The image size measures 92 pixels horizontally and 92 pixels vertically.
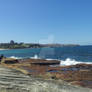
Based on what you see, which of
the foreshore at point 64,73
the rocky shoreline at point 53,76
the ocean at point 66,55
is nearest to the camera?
the rocky shoreline at point 53,76

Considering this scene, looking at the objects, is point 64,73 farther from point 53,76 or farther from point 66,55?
point 66,55

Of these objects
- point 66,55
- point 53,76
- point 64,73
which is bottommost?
point 66,55

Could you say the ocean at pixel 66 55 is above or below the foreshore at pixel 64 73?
below

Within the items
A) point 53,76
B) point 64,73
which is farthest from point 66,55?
point 53,76

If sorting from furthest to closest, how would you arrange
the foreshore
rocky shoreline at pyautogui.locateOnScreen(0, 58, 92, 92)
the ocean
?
the ocean
the foreshore
rocky shoreline at pyautogui.locateOnScreen(0, 58, 92, 92)

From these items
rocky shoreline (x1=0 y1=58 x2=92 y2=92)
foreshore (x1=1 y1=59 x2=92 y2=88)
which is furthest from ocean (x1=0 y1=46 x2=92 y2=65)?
rocky shoreline (x1=0 y1=58 x2=92 y2=92)

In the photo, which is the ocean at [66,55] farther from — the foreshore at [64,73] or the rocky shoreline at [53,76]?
the rocky shoreline at [53,76]

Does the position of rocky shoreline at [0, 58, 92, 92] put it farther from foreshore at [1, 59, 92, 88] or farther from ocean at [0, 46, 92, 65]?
ocean at [0, 46, 92, 65]

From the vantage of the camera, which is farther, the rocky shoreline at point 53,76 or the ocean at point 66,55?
the ocean at point 66,55

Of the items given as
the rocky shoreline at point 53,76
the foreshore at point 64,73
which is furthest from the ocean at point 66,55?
the rocky shoreline at point 53,76

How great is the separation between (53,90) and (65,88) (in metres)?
0.42

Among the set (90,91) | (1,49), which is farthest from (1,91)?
(1,49)

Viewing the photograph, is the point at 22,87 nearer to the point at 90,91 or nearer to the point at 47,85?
the point at 47,85

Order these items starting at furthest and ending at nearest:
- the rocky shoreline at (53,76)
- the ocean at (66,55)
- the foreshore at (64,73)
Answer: the ocean at (66,55) < the foreshore at (64,73) < the rocky shoreline at (53,76)
